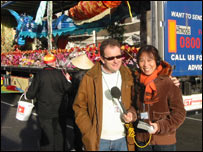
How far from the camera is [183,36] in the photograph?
4.93 m

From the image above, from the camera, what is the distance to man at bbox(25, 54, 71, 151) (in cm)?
473

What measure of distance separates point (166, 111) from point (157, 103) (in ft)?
0.35

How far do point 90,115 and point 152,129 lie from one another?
69 cm

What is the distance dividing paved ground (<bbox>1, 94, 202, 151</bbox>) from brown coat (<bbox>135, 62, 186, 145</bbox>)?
255cm

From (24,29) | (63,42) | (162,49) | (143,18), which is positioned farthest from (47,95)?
(24,29)

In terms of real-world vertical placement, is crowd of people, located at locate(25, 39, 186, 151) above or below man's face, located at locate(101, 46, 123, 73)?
below

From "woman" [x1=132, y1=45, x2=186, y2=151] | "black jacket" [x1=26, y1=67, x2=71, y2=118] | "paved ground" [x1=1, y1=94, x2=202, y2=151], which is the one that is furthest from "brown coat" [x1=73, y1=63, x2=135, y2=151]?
"paved ground" [x1=1, y1=94, x2=202, y2=151]

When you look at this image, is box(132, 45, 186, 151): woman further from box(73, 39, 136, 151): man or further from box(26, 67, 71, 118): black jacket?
box(26, 67, 71, 118): black jacket

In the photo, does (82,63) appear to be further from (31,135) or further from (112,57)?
(31,135)

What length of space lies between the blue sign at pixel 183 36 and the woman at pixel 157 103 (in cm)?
242

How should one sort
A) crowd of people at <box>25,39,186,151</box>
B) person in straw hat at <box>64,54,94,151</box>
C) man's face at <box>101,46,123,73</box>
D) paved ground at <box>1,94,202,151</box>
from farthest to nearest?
paved ground at <box>1,94,202,151</box> < person in straw hat at <box>64,54,94,151</box> < man's face at <box>101,46,123,73</box> < crowd of people at <box>25,39,186,151</box>

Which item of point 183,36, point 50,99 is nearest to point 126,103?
point 50,99

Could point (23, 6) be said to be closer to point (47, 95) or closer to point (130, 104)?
point (47, 95)

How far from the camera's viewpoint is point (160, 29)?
4625 mm
